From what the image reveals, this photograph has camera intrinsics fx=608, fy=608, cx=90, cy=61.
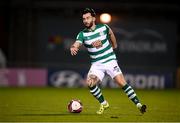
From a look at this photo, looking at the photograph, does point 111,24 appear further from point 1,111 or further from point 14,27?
point 1,111

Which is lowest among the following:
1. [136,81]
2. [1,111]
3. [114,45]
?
[136,81]

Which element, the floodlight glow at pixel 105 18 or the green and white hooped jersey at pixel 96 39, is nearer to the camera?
the green and white hooped jersey at pixel 96 39

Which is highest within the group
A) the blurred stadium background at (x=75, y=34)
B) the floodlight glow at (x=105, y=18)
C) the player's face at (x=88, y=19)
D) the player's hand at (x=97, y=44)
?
the player's face at (x=88, y=19)

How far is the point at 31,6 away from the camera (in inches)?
1275

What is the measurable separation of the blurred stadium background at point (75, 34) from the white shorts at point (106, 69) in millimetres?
14882

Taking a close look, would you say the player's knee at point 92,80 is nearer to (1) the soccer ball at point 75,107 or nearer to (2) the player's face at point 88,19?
(1) the soccer ball at point 75,107

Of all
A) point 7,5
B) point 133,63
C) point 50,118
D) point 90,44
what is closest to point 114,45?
point 90,44

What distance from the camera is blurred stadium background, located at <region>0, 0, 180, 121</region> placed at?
28.5 m

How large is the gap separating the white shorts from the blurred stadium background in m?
14.9

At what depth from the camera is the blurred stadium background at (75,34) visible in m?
28.5

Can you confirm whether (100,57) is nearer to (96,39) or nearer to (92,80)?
(96,39)

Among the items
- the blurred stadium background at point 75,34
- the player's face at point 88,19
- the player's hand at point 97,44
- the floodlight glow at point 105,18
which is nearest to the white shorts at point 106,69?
the player's hand at point 97,44

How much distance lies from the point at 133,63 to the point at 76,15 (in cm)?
464

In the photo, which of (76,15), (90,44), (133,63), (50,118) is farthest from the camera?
(76,15)
